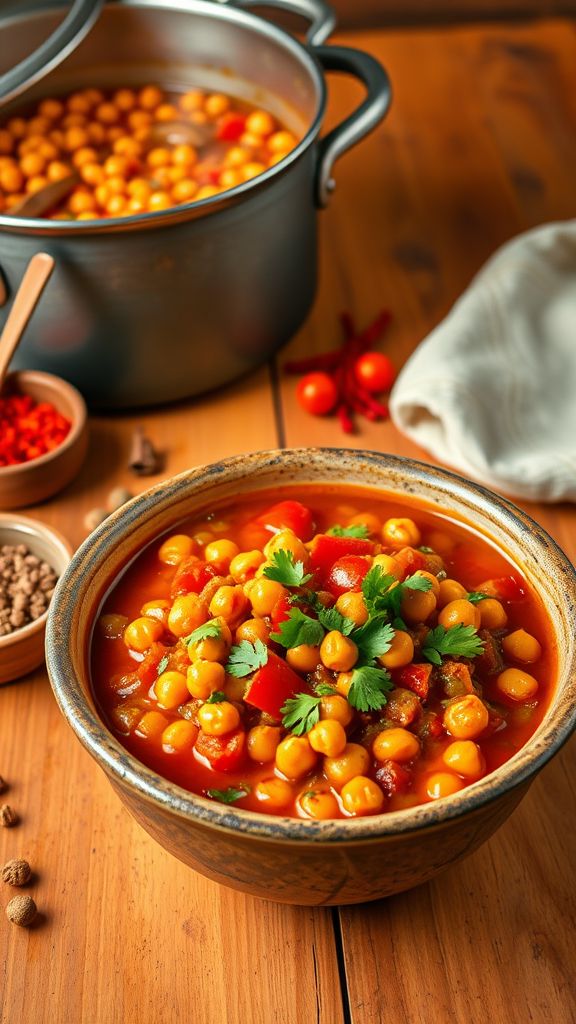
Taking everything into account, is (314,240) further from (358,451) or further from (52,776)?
(52,776)

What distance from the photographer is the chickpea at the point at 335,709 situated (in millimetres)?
1670

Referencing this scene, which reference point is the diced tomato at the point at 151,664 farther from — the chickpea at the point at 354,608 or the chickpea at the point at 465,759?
the chickpea at the point at 465,759

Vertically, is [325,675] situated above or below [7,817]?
above

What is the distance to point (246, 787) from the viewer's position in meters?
1.69

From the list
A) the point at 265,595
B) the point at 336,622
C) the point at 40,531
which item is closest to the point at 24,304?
the point at 40,531

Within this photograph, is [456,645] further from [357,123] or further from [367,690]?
[357,123]

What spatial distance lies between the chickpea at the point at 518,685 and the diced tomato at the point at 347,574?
28 centimetres

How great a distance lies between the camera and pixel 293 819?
1.46m

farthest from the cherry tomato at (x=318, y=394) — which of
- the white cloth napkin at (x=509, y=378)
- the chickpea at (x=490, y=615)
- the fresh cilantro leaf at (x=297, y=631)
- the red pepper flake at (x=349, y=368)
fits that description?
the fresh cilantro leaf at (x=297, y=631)

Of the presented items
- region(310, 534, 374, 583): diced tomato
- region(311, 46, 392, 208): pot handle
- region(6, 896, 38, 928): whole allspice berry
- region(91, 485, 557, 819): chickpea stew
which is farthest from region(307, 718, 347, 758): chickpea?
region(311, 46, 392, 208): pot handle

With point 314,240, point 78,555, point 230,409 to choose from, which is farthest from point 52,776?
point 314,240

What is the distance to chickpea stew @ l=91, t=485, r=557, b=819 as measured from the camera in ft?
5.50

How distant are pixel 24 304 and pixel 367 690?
130 cm

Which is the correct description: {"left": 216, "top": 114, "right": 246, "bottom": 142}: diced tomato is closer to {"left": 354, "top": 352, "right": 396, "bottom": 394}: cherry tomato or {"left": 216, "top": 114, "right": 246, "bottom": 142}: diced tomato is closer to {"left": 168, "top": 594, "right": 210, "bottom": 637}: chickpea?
{"left": 354, "top": 352, "right": 396, "bottom": 394}: cherry tomato
